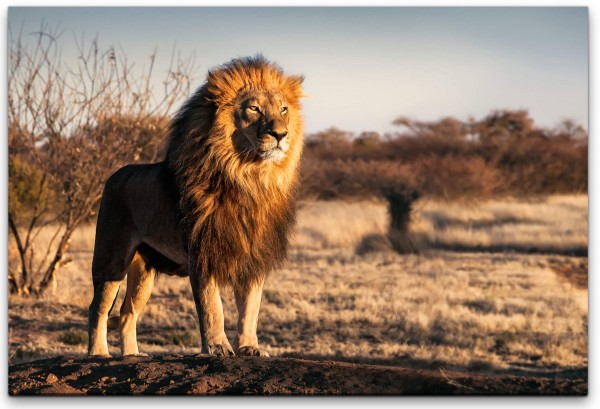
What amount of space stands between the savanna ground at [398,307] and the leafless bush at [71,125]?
33.9 inches

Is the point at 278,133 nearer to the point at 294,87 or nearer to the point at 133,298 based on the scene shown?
the point at 294,87

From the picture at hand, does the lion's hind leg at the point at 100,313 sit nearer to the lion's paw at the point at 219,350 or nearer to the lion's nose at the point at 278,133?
the lion's paw at the point at 219,350

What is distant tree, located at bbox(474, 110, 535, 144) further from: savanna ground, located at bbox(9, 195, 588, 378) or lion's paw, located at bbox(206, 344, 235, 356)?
lion's paw, located at bbox(206, 344, 235, 356)

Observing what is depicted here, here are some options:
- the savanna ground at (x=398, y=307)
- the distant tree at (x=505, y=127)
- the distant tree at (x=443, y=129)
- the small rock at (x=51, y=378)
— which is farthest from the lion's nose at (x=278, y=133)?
the distant tree at (x=443, y=129)

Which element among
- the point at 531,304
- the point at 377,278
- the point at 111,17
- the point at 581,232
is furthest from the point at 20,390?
the point at 581,232

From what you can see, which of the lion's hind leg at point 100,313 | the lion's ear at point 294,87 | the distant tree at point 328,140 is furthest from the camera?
the distant tree at point 328,140

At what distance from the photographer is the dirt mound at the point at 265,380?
5.22 m

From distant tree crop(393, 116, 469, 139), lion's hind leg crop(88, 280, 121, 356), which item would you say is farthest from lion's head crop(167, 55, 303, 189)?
distant tree crop(393, 116, 469, 139)

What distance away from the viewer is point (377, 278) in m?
16.9

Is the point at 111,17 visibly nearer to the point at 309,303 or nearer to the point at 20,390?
the point at 20,390

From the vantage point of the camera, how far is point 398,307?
1380cm

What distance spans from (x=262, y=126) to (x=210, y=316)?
104 cm

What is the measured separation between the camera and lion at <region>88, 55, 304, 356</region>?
5480mm

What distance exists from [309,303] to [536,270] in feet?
18.1
